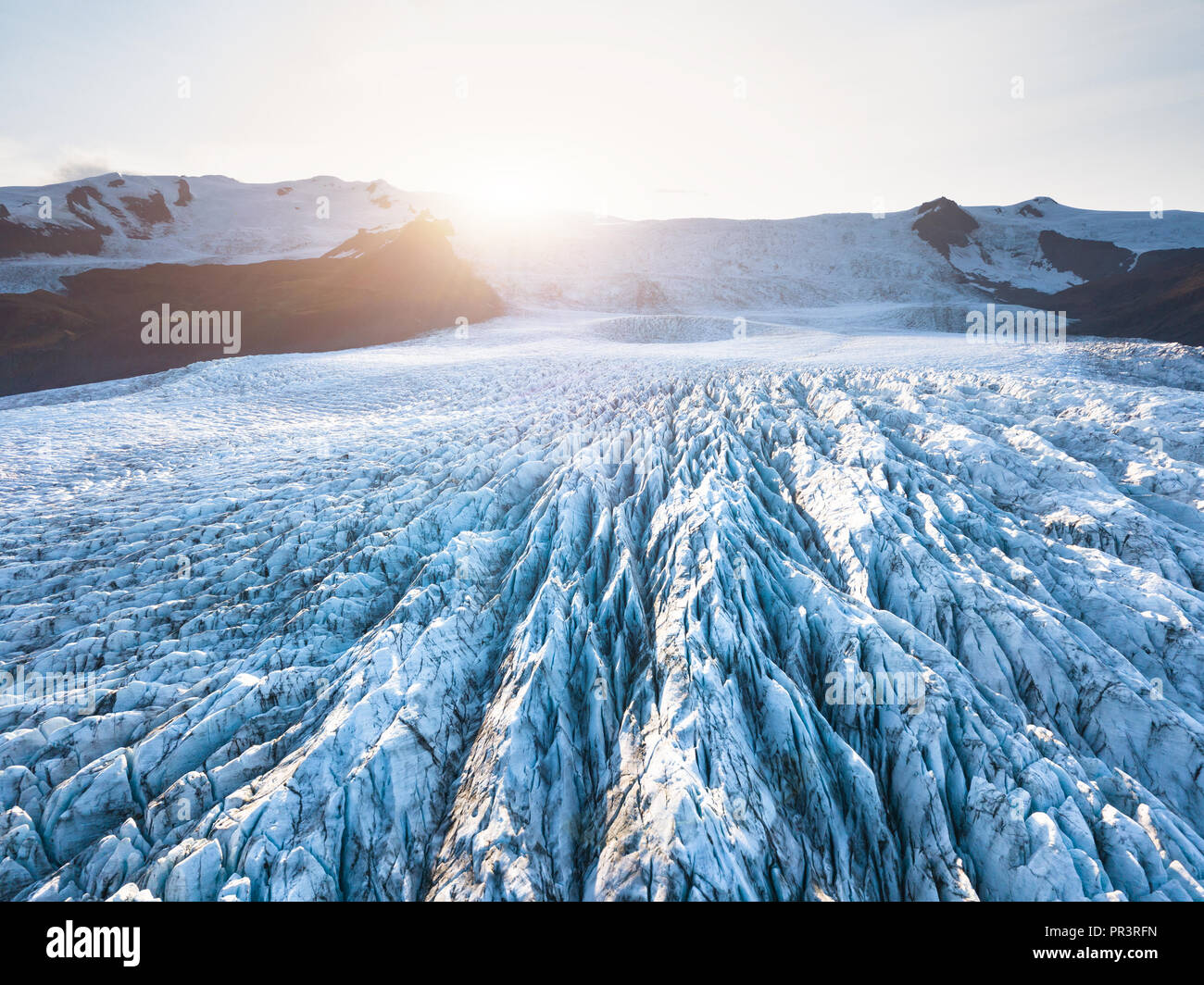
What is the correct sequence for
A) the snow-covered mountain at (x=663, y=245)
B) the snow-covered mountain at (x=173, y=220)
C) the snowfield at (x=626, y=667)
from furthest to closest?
the snow-covered mountain at (x=173, y=220), the snow-covered mountain at (x=663, y=245), the snowfield at (x=626, y=667)

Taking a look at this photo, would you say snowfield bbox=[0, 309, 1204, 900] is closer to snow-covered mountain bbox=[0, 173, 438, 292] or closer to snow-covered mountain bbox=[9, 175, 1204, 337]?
snow-covered mountain bbox=[9, 175, 1204, 337]

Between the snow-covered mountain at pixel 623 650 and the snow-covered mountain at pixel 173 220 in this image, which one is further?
the snow-covered mountain at pixel 173 220

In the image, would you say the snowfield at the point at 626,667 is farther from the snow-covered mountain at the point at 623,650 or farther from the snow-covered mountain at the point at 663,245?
the snow-covered mountain at the point at 663,245

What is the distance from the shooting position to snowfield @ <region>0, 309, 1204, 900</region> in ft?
20.0

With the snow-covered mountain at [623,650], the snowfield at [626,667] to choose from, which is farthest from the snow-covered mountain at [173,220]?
the snowfield at [626,667]

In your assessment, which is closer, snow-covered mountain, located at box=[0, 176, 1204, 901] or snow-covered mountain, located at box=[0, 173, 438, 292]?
snow-covered mountain, located at box=[0, 176, 1204, 901]

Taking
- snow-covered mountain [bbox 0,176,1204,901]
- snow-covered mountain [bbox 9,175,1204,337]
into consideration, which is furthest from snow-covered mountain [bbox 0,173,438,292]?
snow-covered mountain [bbox 0,176,1204,901]

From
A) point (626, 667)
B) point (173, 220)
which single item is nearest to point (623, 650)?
point (626, 667)

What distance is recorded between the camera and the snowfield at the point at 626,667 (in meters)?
6.11

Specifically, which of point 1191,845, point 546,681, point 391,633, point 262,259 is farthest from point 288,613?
point 262,259

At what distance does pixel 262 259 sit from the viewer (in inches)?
3098

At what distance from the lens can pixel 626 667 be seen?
848 centimetres
